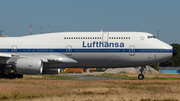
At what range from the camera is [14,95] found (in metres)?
14.9

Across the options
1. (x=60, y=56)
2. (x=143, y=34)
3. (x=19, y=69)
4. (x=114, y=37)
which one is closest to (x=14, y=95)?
(x=19, y=69)

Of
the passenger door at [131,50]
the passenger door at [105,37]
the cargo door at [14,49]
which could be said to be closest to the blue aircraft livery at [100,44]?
the passenger door at [105,37]

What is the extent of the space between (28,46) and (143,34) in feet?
40.8

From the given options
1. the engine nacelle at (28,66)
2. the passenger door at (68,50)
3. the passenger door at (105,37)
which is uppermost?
the passenger door at (105,37)

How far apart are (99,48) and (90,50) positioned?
96cm

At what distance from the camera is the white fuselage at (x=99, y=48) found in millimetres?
28125

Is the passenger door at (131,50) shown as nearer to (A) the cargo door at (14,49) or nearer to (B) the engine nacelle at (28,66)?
(B) the engine nacelle at (28,66)

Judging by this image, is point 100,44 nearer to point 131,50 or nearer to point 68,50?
point 131,50

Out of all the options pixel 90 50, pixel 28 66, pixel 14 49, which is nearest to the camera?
pixel 28 66

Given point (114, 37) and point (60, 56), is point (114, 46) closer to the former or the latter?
point (114, 37)

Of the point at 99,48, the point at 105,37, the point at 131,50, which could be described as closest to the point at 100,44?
the point at 99,48

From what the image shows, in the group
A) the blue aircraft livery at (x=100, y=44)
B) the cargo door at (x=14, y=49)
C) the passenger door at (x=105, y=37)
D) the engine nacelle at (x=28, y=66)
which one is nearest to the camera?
the engine nacelle at (x=28, y=66)

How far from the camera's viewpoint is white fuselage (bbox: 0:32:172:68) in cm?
2812

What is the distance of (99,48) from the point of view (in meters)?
28.2
